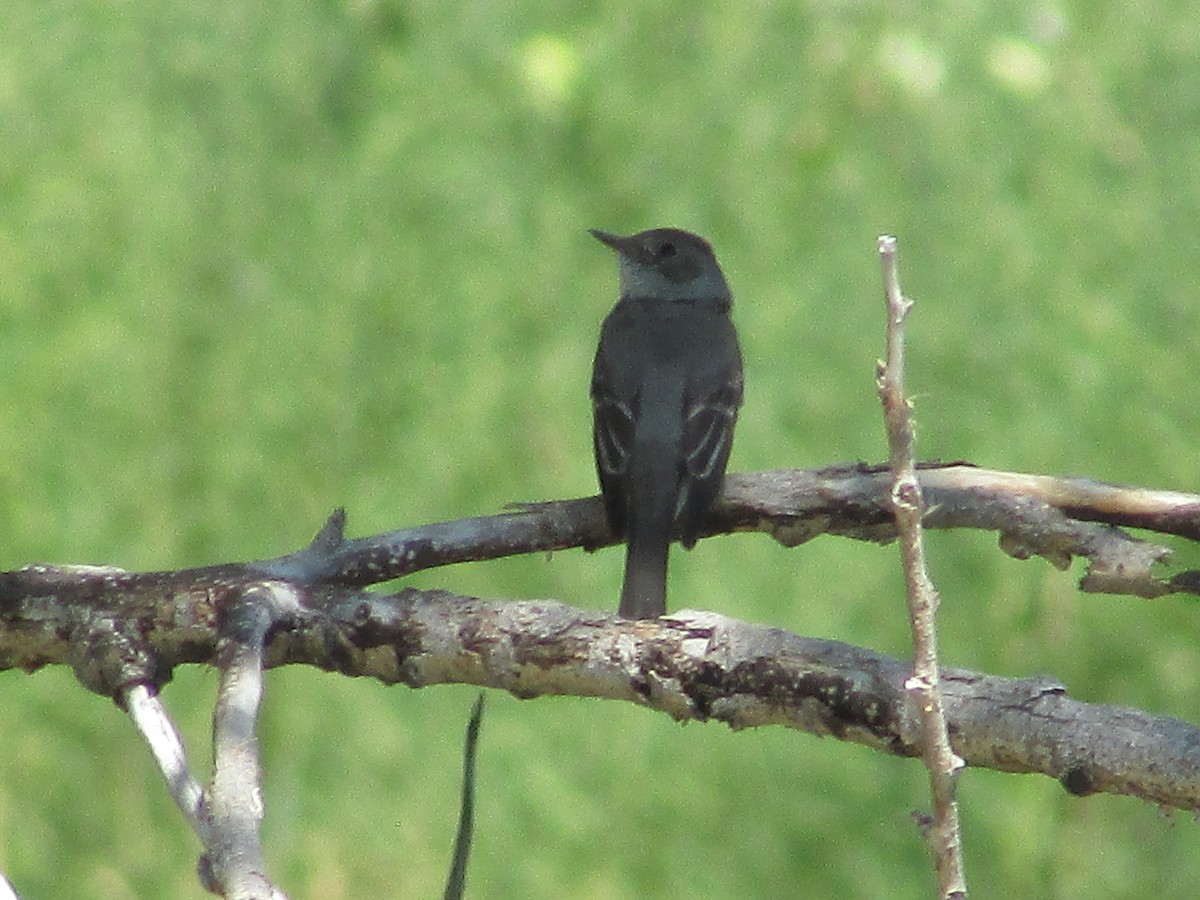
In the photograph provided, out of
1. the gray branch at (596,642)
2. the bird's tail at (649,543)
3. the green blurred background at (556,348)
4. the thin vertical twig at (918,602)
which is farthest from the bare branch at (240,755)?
the green blurred background at (556,348)

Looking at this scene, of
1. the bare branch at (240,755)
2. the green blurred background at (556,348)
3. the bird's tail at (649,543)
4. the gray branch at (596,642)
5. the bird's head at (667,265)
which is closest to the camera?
the bare branch at (240,755)

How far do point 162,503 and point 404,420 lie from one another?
2.62ft

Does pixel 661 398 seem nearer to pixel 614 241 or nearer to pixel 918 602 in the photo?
pixel 614 241

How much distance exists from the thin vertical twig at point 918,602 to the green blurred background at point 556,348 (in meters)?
3.84

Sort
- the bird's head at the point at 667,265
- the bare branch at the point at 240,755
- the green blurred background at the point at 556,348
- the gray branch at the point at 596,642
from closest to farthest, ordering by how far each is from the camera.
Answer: the bare branch at the point at 240,755 < the gray branch at the point at 596,642 < the bird's head at the point at 667,265 < the green blurred background at the point at 556,348

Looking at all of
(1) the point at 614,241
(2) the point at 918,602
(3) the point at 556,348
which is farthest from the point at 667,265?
(2) the point at 918,602

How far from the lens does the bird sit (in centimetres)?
446

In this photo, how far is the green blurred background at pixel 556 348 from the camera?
587cm

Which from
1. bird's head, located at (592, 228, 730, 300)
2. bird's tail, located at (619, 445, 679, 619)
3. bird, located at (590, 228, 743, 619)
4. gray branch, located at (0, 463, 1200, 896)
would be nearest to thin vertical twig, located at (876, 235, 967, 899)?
gray branch, located at (0, 463, 1200, 896)

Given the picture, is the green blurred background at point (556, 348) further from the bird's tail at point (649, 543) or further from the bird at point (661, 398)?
the bird's tail at point (649, 543)

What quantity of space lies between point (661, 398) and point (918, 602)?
10.1ft

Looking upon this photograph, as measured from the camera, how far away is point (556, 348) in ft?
20.7

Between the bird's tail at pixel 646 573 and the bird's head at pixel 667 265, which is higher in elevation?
the bird's head at pixel 667 265

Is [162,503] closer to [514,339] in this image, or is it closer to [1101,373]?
[514,339]
